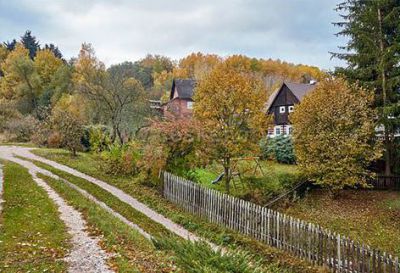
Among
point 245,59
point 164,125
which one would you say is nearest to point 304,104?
point 164,125

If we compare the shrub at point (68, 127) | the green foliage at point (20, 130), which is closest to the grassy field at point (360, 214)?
the shrub at point (68, 127)

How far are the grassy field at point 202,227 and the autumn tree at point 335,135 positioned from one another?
8.15 meters

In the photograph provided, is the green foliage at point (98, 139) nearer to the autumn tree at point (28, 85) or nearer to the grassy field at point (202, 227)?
the grassy field at point (202, 227)

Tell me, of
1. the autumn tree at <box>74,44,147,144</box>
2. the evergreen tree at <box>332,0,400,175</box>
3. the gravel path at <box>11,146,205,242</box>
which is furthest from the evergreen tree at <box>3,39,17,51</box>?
the evergreen tree at <box>332,0,400,175</box>

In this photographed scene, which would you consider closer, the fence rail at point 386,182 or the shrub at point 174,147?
the shrub at point 174,147

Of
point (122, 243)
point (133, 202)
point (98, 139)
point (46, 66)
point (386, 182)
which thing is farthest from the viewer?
point (46, 66)

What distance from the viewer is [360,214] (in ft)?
62.7

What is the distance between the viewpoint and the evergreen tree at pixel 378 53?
2231cm

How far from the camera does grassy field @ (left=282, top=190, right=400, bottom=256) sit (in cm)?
1596

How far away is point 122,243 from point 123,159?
1360 centimetres

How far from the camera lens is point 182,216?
16375 millimetres

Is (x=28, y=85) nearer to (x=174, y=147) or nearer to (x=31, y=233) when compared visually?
(x=174, y=147)

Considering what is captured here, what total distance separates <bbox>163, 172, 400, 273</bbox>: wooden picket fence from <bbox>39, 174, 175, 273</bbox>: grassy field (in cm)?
421

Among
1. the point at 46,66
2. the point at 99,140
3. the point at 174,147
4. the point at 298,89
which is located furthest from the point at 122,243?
the point at 46,66
